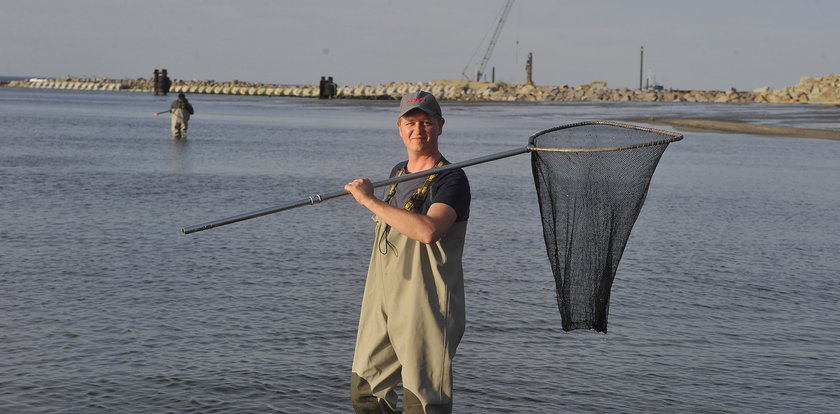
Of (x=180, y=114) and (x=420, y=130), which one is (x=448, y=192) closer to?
(x=420, y=130)

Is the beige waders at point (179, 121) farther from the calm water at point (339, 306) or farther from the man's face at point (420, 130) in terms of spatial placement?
the man's face at point (420, 130)

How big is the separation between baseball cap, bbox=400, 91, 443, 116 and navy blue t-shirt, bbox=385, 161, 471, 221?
0.25m

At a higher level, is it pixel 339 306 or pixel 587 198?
pixel 587 198

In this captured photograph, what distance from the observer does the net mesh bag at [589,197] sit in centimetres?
466

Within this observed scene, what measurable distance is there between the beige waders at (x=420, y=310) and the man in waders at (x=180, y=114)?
26265 mm

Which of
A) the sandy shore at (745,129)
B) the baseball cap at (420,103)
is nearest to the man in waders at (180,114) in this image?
the sandy shore at (745,129)

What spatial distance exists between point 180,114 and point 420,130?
27.4 meters

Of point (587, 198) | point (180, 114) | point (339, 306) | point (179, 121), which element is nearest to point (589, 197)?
point (587, 198)

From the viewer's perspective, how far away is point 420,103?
4.14 meters

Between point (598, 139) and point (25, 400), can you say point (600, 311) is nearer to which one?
point (598, 139)

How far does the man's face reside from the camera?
13.6 feet

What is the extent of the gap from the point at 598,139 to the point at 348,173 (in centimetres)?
1654

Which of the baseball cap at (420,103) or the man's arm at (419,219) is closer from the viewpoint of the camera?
the man's arm at (419,219)

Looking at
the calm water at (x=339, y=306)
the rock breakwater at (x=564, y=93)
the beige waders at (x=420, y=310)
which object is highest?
the beige waders at (x=420, y=310)
